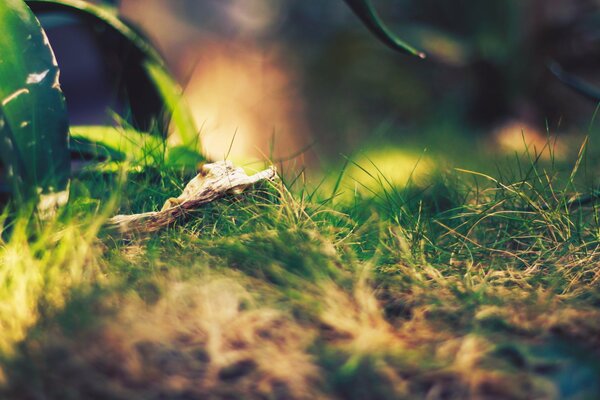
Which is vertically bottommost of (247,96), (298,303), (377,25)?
(247,96)

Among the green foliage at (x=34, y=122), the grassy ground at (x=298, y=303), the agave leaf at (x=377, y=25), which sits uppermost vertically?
the agave leaf at (x=377, y=25)

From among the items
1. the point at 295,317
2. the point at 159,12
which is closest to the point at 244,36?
the point at 159,12

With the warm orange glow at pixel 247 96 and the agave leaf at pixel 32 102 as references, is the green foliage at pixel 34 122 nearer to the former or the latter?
the agave leaf at pixel 32 102

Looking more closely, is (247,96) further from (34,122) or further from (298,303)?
(298,303)

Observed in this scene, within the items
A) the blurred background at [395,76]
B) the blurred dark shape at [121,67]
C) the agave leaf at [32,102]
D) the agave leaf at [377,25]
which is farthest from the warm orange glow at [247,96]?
the agave leaf at [32,102]

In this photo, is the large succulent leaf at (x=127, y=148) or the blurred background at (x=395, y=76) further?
the blurred background at (x=395, y=76)

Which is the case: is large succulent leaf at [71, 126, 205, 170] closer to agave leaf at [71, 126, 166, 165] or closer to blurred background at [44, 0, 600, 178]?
agave leaf at [71, 126, 166, 165]


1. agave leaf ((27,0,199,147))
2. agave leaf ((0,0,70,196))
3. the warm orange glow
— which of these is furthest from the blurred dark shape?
the warm orange glow

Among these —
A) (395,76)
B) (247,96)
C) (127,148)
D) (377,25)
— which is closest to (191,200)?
(127,148)
